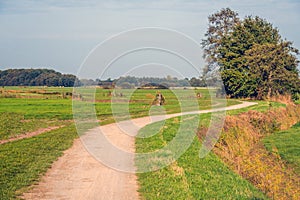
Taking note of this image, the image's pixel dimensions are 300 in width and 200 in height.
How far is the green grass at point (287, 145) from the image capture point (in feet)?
60.0

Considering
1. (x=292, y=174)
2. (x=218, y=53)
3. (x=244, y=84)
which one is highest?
(x=218, y=53)

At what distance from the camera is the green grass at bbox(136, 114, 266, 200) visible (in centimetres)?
943

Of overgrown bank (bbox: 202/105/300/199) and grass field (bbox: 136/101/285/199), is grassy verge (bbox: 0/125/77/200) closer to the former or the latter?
grass field (bbox: 136/101/285/199)

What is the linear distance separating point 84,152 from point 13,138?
5067 millimetres

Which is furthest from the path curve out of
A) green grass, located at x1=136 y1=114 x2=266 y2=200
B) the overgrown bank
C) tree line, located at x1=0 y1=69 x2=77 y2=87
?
tree line, located at x1=0 y1=69 x2=77 y2=87

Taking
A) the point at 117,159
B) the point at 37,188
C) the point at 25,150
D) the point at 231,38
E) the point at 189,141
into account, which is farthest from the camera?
the point at 231,38

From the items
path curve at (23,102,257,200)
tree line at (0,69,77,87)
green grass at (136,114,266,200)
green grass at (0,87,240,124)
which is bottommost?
path curve at (23,102,257,200)

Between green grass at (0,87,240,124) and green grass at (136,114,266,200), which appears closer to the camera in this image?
green grass at (136,114,266,200)

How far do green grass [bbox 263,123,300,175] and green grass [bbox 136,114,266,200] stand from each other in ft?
16.0

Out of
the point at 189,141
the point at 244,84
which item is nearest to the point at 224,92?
the point at 244,84

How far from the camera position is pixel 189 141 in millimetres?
17406

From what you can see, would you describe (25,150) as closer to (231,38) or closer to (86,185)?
(86,185)

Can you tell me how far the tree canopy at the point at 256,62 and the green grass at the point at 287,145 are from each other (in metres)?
27.3

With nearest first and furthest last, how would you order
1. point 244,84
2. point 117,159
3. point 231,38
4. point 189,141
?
point 117,159 < point 189,141 < point 244,84 < point 231,38
